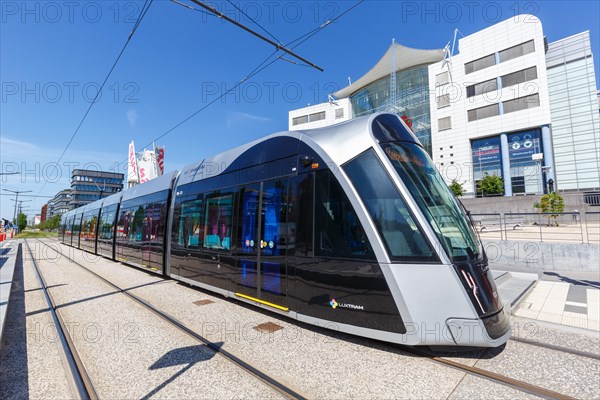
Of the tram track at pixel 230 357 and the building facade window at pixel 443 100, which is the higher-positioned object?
the building facade window at pixel 443 100

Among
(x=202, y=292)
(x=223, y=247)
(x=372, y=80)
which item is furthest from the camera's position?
(x=372, y=80)

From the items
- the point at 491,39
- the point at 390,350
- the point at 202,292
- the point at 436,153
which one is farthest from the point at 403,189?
the point at 491,39

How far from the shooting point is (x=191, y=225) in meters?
8.20

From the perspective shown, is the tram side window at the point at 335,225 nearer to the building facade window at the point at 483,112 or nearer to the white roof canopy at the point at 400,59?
the building facade window at the point at 483,112

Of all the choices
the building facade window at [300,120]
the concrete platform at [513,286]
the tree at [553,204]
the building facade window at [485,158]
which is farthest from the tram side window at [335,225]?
the building facade window at [300,120]

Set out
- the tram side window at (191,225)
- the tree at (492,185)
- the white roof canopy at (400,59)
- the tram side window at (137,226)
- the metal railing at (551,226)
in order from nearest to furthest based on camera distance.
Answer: the tram side window at (191,225) → the metal railing at (551,226) → the tram side window at (137,226) → the tree at (492,185) → the white roof canopy at (400,59)

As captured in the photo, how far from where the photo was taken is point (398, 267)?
151 inches

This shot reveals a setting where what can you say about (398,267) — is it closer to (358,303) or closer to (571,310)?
(358,303)

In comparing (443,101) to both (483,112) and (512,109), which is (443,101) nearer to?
(483,112)

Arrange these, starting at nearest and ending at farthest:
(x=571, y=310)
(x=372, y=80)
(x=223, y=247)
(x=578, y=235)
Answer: (x=571, y=310) → (x=223, y=247) → (x=578, y=235) → (x=372, y=80)

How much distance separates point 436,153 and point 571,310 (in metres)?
43.0

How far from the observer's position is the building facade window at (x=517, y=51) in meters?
37.6

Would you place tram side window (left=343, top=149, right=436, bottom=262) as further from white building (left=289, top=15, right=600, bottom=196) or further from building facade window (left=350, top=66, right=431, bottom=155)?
building facade window (left=350, top=66, right=431, bottom=155)

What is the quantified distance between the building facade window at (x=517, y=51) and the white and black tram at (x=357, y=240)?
149 feet
